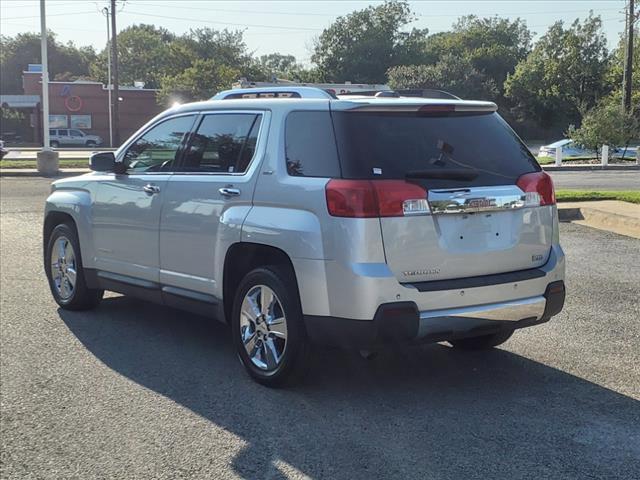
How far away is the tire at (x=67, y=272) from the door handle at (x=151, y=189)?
1282mm

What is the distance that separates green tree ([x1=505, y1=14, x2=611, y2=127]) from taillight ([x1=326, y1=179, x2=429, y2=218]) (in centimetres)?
4855

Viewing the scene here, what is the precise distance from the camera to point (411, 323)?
438 cm

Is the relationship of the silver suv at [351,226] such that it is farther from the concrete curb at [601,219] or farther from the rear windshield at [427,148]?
the concrete curb at [601,219]

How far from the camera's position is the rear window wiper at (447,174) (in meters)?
4.53

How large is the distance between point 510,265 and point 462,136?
894 millimetres

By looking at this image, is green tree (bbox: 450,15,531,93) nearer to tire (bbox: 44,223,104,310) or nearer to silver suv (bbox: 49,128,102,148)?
silver suv (bbox: 49,128,102,148)

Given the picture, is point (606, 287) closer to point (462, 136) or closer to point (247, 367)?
point (462, 136)

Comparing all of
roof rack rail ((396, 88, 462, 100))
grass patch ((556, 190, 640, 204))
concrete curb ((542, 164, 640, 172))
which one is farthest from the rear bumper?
concrete curb ((542, 164, 640, 172))

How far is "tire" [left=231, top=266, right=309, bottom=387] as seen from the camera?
15.5ft

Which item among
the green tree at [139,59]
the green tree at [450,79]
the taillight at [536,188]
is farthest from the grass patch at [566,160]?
the green tree at [139,59]

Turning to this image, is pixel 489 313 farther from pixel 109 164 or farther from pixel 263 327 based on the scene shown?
pixel 109 164

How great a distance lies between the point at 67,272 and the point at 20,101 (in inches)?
2465

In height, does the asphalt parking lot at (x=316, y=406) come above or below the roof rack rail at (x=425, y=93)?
below

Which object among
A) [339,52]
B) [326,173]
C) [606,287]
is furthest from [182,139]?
[339,52]
